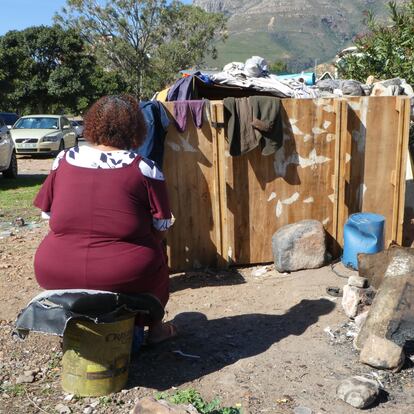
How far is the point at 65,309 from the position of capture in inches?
124

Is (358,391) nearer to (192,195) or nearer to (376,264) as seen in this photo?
(376,264)

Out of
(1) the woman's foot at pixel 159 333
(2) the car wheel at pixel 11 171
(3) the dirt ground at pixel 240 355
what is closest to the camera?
(3) the dirt ground at pixel 240 355

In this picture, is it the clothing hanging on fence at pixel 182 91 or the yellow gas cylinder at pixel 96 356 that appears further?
the clothing hanging on fence at pixel 182 91

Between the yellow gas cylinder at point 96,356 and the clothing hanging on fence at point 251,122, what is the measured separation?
9.16 feet

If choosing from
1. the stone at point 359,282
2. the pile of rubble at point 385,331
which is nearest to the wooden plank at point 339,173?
the stone at point 359,282

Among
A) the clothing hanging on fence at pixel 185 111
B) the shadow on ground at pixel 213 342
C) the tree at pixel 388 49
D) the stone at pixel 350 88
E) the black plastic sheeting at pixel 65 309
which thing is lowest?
the shadow on ground at pixel 213 342

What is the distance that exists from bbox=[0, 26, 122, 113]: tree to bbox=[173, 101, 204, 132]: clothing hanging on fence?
31.5 meters

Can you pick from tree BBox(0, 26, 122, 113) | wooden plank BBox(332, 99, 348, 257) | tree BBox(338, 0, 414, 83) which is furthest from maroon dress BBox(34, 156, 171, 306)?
tree BBox(0, 26, 122, 113)

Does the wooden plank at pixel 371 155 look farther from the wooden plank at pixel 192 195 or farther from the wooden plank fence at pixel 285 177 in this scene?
the wooden plank at pixel 192 195

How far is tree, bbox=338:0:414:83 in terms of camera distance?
846cm

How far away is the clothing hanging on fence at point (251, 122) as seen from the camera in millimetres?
5766

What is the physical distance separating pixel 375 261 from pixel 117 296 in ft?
8.92

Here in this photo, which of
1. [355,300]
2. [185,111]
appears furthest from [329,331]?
[185,111]

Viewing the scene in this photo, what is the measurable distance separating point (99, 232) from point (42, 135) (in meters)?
16.6
